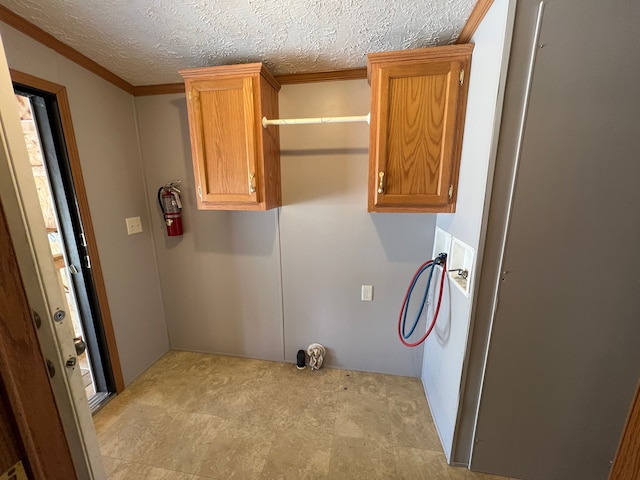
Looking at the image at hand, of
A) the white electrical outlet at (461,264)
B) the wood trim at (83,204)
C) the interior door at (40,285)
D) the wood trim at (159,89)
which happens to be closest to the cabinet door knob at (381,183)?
the white electrical outlet at (461,264)

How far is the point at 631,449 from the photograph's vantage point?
1.82 ft

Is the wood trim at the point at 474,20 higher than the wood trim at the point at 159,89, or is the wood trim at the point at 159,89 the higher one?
the wood trim at the point at 474,20

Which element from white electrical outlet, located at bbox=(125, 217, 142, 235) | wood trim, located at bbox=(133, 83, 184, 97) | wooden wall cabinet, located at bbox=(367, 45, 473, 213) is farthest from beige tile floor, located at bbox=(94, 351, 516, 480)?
wood trim, located at bbox=(133, 83, 184, 97)

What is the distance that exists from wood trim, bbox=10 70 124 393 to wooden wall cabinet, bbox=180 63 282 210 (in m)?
0.68

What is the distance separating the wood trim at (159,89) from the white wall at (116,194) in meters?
0.08

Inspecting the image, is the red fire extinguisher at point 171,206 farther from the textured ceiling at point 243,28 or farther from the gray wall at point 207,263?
the textured ceiling at point 243,28

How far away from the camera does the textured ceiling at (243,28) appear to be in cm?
109

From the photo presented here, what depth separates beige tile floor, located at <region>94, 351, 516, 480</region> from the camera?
132cm

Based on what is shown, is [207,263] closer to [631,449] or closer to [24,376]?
[24,376]

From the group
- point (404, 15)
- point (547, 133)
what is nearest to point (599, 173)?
point (547, 133)

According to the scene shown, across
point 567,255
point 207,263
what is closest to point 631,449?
point 567,255

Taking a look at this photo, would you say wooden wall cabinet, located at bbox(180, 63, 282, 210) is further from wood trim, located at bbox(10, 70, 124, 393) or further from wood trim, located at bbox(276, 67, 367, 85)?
wood trim, located at bbox(10, 70, 124, 393)

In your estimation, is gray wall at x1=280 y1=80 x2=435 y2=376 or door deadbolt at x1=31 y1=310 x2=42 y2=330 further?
gray wall at x1=280 y1=80 x2=435 y2=376

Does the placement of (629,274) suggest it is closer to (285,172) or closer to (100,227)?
(285,172)
